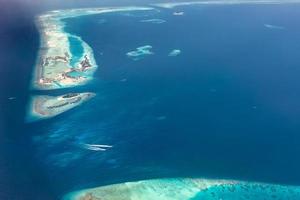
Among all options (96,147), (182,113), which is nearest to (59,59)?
(182,113)

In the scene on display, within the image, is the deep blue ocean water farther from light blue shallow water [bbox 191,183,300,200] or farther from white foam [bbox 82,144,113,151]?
light blue shallow water [bbox 191,183,300,200]

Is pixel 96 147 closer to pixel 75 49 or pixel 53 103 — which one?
pixel 53 103

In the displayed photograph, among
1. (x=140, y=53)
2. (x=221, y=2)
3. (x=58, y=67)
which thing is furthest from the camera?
(x=221, y=2)

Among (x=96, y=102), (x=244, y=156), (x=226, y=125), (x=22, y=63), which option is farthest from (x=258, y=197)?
(x=22, y=63)

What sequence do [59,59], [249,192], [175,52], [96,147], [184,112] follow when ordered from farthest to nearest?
1. [175,52]
2. [59,59]
3. [184,112]
4. [96,147]
5. [249,192]

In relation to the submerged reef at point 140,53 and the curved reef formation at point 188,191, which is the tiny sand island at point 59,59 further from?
the curved reef formation at point 188,191

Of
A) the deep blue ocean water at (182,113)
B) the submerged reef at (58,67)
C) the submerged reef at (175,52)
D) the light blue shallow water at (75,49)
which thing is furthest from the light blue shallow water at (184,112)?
the submerged reef at (58,67)
